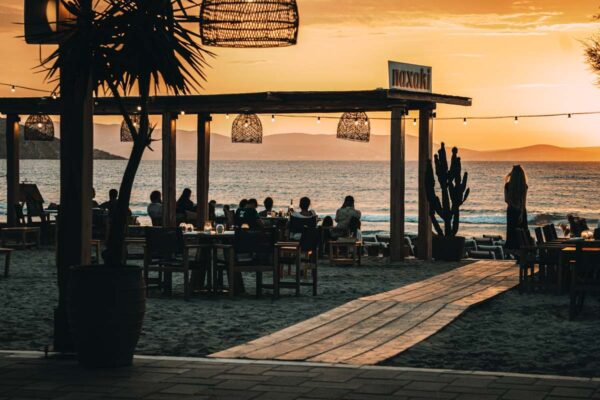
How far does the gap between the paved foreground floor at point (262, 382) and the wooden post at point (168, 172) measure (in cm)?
1280

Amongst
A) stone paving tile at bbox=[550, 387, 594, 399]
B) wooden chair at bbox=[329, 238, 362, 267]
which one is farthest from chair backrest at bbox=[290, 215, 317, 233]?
stone paving tile at bbox=[550, 387, 594, 399]

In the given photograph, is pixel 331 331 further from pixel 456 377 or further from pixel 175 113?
pixel 175 113

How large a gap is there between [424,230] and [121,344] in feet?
37.7

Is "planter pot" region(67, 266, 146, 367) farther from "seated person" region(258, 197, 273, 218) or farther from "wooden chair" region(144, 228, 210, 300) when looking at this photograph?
"seated person" region(258, 197, 273, 218)

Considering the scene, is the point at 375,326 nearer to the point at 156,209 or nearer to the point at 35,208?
the point at 156,209

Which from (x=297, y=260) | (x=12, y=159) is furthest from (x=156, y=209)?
(x=297, y=260)

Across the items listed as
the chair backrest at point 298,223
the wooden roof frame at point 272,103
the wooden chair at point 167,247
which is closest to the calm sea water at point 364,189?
the wooden roof frame at point 272,103

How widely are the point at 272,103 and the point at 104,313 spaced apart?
1236 cm

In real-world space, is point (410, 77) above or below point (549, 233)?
above

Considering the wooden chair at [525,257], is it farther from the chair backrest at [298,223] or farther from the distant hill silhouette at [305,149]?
the distant hill silhouette at [305,149]

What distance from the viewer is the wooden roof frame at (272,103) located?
17234 mm

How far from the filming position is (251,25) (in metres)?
9.64

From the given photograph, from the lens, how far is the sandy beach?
7.57 meters

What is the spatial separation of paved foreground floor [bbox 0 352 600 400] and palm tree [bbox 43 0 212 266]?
0.84 metres
